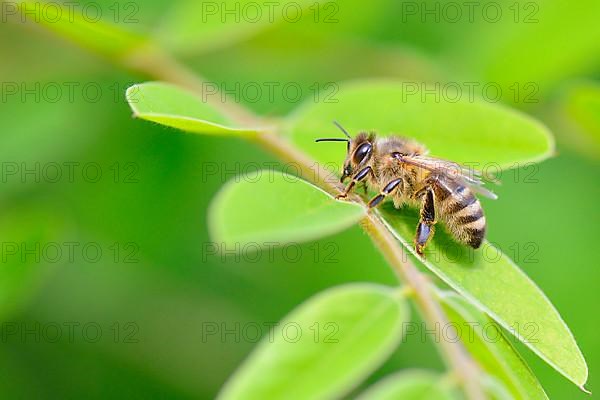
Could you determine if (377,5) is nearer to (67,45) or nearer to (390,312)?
(67,45)

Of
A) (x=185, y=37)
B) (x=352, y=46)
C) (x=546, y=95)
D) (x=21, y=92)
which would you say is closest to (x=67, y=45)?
(x=21, y=92)

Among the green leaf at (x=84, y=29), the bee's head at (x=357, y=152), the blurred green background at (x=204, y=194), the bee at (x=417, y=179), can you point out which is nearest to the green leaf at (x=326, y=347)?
the bee at (x=417, y=179)

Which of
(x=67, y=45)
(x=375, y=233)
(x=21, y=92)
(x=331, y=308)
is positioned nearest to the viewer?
(x=331, y=308)

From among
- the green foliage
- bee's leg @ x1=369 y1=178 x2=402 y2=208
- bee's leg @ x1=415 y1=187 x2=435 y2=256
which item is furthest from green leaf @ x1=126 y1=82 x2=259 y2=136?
bee's leg @ x1=415 y1=187 x2=435 y2=256

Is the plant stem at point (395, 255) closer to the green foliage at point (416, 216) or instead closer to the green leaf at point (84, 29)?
the green foliage at point (416, 216)

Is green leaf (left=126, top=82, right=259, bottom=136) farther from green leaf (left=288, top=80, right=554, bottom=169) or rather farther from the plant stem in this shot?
green leaf (left=288, top=80, right=554, bottom=169)
